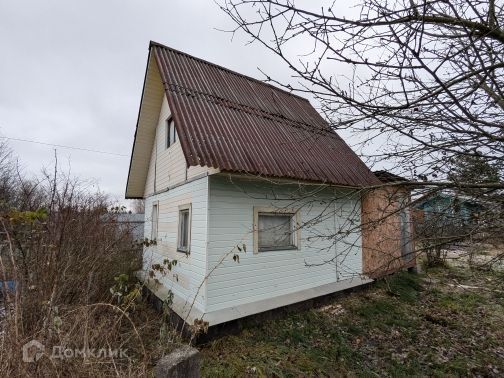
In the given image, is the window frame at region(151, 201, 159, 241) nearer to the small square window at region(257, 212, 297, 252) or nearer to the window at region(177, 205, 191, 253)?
the window at region(177, 205, 191, 253)

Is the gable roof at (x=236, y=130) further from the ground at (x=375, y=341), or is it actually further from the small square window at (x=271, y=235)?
the ground at (x=375, y=341)

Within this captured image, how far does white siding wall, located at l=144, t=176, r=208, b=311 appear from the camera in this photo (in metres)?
5.48

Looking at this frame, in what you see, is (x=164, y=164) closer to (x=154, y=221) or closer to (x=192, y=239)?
(x=154, y=221)

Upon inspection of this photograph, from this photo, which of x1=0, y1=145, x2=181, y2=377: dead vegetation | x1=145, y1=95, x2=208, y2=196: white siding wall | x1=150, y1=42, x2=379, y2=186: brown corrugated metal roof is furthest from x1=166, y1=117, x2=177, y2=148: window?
x1=0, y1=145, x2=181, y2=377: dead vegetation

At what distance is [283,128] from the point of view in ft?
24.8

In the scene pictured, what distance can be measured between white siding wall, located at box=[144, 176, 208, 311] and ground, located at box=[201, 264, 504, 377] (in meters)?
1.37

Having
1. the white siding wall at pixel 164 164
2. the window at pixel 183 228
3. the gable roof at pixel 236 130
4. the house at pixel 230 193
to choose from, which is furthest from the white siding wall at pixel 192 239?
the gable roof at pixel 236 130

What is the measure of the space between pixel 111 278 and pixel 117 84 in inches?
629

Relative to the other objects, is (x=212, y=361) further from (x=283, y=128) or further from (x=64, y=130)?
(x=64, y=130)

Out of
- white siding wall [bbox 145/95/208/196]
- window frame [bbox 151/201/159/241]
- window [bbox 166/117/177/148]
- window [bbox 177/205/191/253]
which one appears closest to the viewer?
window [bbox 177/205/191/253]

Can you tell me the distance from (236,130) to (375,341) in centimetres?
530

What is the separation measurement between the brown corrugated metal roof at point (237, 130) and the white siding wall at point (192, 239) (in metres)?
0.85

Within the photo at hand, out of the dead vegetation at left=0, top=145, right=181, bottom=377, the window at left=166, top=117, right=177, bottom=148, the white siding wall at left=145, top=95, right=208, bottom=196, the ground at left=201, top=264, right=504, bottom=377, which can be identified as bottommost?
the ground at left=201, top=264, right=504, bottom=377

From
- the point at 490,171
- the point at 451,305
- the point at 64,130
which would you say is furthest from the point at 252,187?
the point at 64,130
